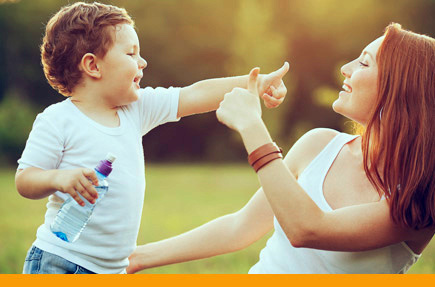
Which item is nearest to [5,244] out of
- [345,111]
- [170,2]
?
[345,111]

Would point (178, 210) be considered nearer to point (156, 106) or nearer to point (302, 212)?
point (156, 106)

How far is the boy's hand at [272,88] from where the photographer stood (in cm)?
235

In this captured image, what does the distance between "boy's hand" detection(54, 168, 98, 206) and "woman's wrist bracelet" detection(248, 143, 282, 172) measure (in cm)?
52

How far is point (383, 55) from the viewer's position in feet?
7.18

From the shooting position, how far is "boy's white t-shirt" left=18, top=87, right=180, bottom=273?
2053 mm

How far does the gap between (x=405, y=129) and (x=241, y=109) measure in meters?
0.60

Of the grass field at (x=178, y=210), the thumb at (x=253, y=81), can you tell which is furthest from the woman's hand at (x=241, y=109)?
the grass field at (x=178, y=210)

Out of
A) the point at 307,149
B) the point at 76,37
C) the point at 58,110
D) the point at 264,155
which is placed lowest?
the point at 307,149

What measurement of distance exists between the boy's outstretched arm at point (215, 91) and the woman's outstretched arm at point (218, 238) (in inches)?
16.3

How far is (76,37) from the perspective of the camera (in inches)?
86.5

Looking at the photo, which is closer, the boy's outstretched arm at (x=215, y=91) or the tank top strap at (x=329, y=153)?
the tank top strap at (x=329, y=153)

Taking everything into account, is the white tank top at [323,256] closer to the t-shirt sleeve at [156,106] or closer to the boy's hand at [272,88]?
the boy's hand at [272,88]

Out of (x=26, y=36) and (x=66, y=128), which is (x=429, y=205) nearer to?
(x=66, y=128)

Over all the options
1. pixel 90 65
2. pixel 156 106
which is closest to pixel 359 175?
pixel 156 106
